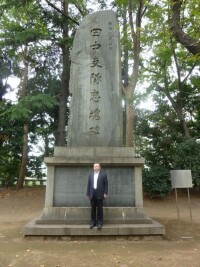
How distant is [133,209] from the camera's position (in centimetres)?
670

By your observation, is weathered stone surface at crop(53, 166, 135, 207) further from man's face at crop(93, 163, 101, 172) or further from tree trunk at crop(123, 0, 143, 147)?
tree trunk at crop(123, 0, 143, 147)

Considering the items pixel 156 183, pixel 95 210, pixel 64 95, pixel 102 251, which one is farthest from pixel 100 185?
pixel 64 95

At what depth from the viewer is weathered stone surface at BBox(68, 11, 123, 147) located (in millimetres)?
7590

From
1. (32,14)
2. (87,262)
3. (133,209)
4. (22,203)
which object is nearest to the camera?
(87,262)

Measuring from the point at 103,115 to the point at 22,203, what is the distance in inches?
301

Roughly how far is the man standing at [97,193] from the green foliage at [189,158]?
8888mm

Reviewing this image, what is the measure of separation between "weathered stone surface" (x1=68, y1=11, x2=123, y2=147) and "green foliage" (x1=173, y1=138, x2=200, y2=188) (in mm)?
7701

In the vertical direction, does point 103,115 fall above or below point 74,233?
above

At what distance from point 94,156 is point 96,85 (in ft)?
6.74

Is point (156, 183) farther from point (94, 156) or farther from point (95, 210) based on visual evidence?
point (95, 210)

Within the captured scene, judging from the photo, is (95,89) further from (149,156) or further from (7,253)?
(149,156)

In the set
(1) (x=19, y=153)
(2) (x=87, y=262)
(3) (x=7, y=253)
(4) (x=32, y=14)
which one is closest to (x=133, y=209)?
(2) (x=87, y=262)

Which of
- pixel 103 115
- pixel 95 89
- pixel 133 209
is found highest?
pixel 95 89

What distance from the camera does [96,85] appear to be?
780 centimetres
